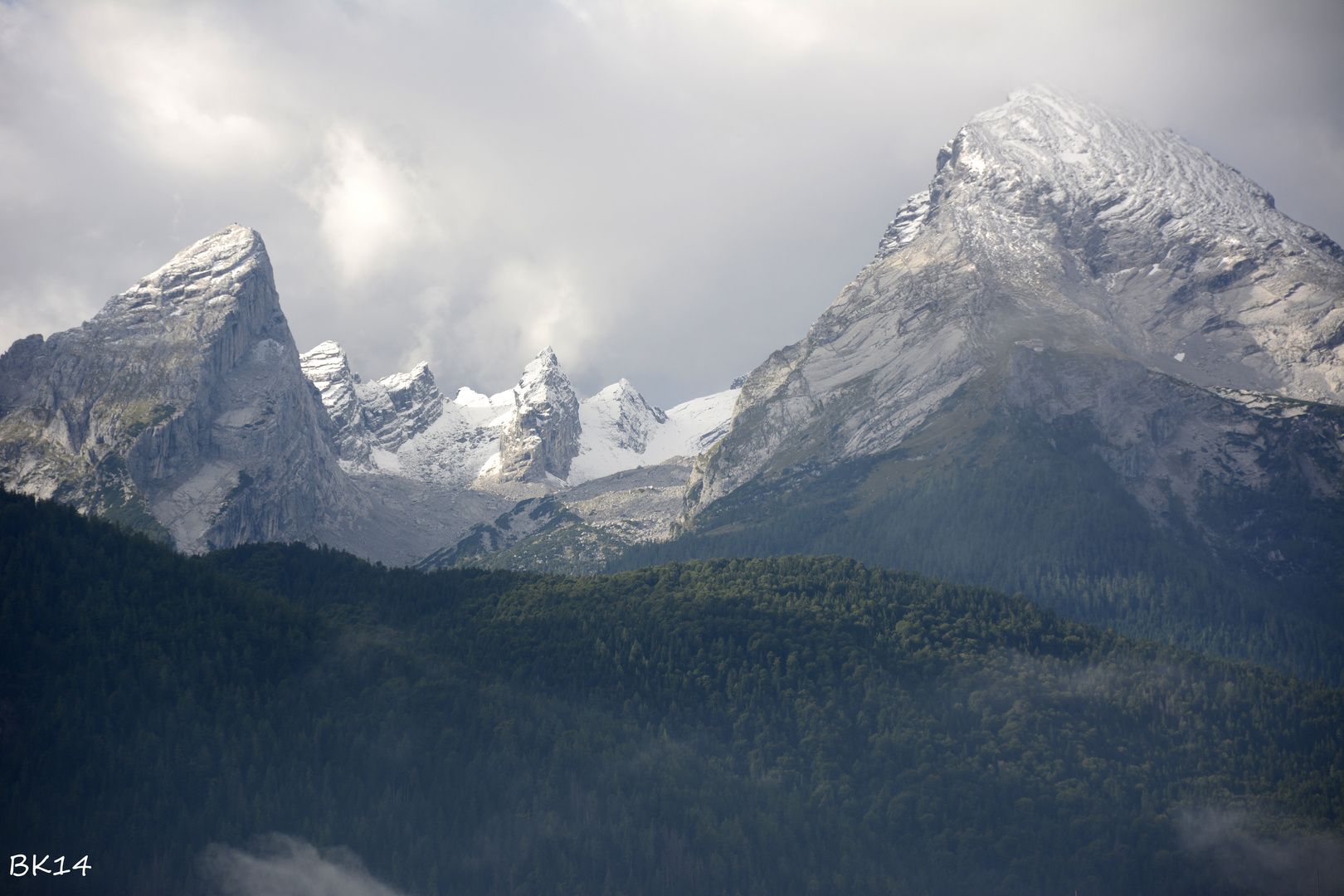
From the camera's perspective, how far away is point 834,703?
638ft

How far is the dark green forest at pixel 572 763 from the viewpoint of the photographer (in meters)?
150

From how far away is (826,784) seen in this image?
176 meters

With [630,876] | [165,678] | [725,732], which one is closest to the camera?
[630,876]

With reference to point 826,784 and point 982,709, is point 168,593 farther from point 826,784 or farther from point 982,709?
point 982,709

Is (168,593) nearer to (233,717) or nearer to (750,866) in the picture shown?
(233,717)

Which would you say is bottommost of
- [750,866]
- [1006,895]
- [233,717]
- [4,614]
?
[1006,895]

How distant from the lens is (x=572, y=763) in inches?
6752

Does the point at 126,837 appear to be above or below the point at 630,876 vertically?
above

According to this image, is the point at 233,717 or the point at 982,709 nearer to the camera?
the point at 233,717

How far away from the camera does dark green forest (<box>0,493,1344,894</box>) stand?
150m

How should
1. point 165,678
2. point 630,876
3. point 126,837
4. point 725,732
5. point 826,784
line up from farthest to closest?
point 725,732, point 826,784, point 165,678, point 630,876, point 126,837

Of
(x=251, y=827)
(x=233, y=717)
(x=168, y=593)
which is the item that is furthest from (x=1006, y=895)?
(x=168, y=593)

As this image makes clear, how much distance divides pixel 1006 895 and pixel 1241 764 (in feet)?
190

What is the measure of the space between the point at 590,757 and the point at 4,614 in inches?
3743
